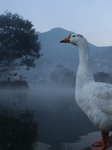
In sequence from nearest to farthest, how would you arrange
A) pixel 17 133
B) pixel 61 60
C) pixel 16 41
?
pixel 17 133 → pixel 16 41 → pixel 61 60

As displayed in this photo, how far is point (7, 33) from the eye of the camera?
105ft

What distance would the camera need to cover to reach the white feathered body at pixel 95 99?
320cm

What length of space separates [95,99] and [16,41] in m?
30.7

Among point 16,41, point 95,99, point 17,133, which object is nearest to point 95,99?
point 95,99

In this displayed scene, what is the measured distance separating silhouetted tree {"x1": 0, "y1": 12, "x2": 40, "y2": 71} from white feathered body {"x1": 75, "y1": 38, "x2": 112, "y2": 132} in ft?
94.8

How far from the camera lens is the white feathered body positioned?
10.5ft

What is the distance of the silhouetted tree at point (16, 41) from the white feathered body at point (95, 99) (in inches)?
1137

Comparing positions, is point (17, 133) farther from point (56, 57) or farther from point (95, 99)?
point (56, 57)

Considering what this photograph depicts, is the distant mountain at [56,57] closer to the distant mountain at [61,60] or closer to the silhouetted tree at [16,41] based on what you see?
the distant mountain at [61,60]

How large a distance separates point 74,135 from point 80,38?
364 centimetres

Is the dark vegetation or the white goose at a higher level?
the white goose

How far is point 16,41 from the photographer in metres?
31.9

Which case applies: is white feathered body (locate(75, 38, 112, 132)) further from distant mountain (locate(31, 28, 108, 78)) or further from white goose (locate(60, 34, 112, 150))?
distant mountain (locate(31, 28, 108, 78))

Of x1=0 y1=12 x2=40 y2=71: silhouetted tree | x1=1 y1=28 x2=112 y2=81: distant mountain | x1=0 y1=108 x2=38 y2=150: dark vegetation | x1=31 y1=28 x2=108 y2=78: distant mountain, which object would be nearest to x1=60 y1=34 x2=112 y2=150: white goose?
x1=0 y1=108 x2=38 y2=150: dark vegetation
